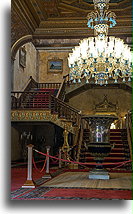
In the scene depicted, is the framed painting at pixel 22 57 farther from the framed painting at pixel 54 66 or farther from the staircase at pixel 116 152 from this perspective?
the staircase at pixel 116 152

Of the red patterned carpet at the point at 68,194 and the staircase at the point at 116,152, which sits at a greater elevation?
the staircase at the point at 116,152

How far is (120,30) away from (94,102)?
7.56 m

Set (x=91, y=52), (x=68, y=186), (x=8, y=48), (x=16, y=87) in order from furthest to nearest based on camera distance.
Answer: (x=16, y=87) → (x=91, y=52) → (x=68, y=186) → (x=8, y=48)

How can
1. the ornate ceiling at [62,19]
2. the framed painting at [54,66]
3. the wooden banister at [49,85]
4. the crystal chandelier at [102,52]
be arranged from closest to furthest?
the crystal chandelier at [102,52], the ornate ceiling at [62,19], the wooden banister at [49,85], the framed painting at [54,66]

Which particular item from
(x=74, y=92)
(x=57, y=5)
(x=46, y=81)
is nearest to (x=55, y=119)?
(x=57, y=5)

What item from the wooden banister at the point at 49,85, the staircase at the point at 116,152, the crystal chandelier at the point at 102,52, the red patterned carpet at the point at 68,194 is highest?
the wooden banister at the point at 49,85

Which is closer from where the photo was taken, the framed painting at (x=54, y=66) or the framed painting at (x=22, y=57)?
the framed painting at (x=22, y=57)

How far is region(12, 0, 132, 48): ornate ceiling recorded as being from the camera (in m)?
13.8

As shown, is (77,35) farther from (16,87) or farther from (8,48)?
(8,48)

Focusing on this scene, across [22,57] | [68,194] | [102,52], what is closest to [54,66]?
[22,57]

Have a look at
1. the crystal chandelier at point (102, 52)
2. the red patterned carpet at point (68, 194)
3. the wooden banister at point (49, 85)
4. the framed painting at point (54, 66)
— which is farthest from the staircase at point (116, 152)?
the framed painting at point (54, 66)

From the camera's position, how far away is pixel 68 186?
725cm

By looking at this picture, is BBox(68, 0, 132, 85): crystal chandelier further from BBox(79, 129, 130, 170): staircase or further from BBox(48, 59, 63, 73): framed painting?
BBox(48, 59, 63, 73): framed painting

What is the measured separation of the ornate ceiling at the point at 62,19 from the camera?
45.1 feet
